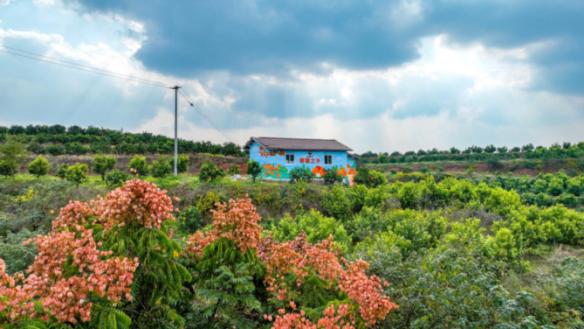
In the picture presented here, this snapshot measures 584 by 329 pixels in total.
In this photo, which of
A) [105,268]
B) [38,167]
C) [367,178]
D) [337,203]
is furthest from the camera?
[38,167]

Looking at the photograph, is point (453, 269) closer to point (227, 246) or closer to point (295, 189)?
point (227, 246)

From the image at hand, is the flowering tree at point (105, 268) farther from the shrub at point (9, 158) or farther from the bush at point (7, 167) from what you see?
the shrub at point (9, 158)

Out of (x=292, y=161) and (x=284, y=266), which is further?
(x=292, y=161)

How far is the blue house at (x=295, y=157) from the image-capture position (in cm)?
2708

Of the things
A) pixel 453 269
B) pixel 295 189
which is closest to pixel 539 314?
pixel 453 269

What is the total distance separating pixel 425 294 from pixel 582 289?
3.22 meters

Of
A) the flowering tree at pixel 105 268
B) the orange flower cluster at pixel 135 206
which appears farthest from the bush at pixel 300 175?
the orange flower cluster at pixel 135 206

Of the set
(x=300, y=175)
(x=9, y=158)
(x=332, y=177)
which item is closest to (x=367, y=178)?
(x=332, y=177)

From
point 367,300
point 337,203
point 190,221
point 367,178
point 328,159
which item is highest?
point 328,159

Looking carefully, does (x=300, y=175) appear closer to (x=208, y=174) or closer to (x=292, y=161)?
(x=292, y=161)

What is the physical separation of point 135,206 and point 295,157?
78.9 ft

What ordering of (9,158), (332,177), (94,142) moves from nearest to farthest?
(9,158), (332,177), (94,142)

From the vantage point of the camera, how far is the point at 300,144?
95.9 ft

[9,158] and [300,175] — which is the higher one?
[9,158]
